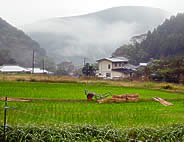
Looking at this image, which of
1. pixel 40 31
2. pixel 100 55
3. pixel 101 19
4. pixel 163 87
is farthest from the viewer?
pixel 101 19

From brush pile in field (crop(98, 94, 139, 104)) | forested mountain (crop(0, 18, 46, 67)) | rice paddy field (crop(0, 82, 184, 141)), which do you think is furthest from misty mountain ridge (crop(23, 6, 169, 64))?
rice paddy field (crop(0, 82, 184, 141))

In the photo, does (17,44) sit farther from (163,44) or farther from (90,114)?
(90,114)

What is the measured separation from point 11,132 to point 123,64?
34323 mm

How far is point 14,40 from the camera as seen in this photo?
66.1m

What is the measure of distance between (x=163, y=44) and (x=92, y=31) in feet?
355

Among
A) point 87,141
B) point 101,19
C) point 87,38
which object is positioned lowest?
point 87,141

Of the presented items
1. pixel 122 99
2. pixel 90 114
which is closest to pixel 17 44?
pixel 122 99

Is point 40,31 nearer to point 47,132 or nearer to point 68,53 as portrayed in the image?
point 68,53

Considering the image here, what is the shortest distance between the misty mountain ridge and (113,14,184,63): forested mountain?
2022 inches

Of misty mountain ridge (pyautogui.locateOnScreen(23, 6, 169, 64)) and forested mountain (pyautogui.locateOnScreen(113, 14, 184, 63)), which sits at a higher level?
misty mountain ridge (pyautogui.locateOnScreen(23, 6, 169, 64))

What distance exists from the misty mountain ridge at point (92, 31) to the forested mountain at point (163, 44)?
51.4 metres

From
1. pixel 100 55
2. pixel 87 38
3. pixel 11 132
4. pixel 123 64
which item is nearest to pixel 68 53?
pixel 100 55

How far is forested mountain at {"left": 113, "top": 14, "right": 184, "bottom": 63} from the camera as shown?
4716 centimetres

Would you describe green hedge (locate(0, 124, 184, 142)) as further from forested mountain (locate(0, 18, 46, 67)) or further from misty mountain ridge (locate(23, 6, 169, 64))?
misty mountain ridge (locate(23, 6, 169, 64))
